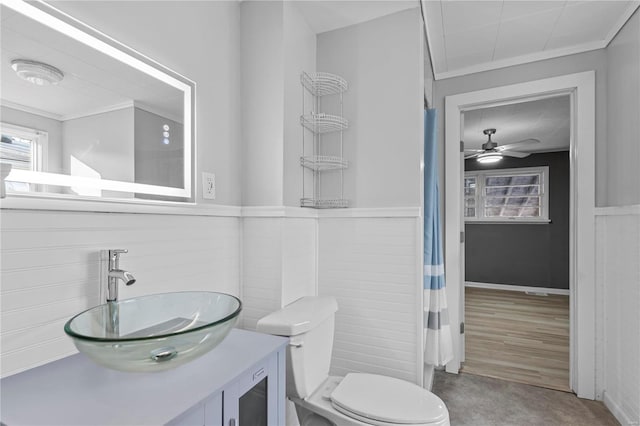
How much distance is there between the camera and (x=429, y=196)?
1.95 meters

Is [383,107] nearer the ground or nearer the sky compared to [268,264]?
nearer the sky

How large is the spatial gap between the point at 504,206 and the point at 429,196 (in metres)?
4.23

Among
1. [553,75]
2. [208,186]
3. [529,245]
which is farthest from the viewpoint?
[529,245]

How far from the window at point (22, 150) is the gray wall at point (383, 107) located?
1331 millimetres

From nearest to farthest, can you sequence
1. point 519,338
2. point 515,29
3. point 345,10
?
point 345,10 → point 515,29 → point 519,338

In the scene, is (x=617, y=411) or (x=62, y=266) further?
(x=617, y=411)

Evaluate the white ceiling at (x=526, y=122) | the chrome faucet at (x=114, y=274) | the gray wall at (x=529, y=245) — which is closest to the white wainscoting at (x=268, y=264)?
the chrome faucet at (x=114, y=274)

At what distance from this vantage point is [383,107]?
5.93ft

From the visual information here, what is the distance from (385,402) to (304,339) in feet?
1.34

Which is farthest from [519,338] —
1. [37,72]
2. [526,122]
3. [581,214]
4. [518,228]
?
[37,72]

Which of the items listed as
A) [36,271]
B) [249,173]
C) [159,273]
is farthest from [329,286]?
[36,271]

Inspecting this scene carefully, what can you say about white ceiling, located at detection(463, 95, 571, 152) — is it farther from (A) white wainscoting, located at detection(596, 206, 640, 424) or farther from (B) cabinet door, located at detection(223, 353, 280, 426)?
(B) cabinet door, located at detection(223, 353, 280, 426)

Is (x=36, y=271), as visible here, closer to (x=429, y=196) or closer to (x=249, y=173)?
(x=249, y=173)

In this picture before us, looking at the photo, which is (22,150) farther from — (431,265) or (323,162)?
(431,265)
